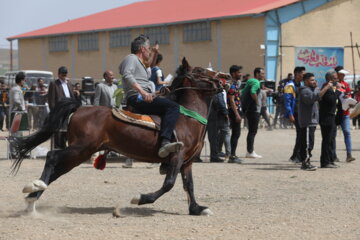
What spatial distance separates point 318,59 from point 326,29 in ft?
6.82

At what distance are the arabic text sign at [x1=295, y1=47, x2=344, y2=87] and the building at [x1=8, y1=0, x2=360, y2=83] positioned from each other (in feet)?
1.46

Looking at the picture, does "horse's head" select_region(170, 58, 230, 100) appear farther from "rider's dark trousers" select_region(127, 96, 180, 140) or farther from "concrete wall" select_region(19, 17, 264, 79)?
"concrete wall" select_region(19, 17, 264, 79)

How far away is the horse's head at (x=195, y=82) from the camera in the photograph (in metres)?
10.5

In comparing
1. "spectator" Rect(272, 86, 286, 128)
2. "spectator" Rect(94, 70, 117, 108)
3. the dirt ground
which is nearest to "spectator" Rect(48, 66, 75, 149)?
"spectator" Rect(94, 70, 117, 108)

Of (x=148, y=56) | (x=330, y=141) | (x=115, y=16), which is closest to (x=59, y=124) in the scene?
(x=148, y=56)

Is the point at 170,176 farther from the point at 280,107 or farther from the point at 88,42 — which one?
the point at 88,42

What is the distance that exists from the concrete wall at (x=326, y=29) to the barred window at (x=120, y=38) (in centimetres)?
1142

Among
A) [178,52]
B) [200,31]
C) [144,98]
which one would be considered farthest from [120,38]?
[144,98]

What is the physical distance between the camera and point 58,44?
5597 centimetres

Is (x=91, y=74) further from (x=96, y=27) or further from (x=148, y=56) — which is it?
(x=148, y=56)

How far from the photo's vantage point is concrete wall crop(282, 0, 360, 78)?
43.2 meters

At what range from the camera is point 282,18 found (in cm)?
4278

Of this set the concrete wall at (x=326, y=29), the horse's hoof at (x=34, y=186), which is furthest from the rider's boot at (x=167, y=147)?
the concrete wall at (x=326, y=29)

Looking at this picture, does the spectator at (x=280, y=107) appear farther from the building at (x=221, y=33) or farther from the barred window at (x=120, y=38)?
the barred window at (x=120, y=38)
